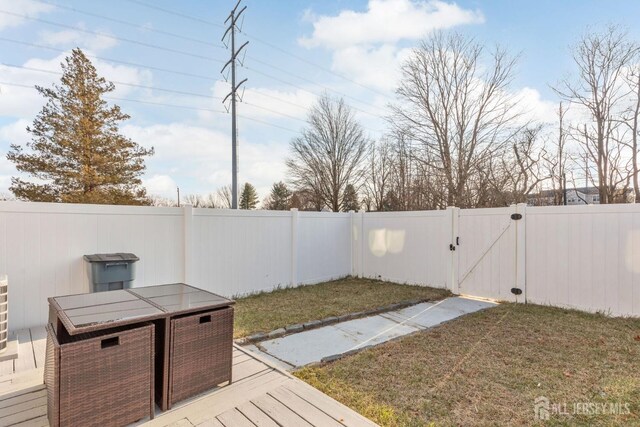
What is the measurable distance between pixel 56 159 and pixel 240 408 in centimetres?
1558

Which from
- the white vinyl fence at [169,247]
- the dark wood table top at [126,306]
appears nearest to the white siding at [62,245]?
the white vinyl fence at [169,247]

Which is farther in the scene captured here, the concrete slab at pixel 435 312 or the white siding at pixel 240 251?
the white siding at pixel 240 251

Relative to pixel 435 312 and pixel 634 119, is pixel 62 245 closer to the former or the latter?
pixel 435 312

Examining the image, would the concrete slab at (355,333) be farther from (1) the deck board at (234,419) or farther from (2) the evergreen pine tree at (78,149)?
(2) the evergreen pine tree at (78,149)

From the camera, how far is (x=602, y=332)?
3.79 metres

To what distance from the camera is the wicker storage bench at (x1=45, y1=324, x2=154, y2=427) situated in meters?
1.62

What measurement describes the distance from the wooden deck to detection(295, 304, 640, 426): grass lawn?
35cm

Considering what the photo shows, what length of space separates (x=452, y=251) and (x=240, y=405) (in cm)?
505

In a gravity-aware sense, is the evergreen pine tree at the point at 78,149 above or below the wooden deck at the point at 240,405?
above

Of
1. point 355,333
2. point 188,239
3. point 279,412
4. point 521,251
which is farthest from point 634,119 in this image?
point 279,412

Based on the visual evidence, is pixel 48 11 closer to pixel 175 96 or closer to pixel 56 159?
pixel 175 96

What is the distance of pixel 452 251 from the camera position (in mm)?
6066

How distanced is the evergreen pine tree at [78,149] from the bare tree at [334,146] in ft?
29.5

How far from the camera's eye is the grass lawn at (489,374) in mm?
2182
